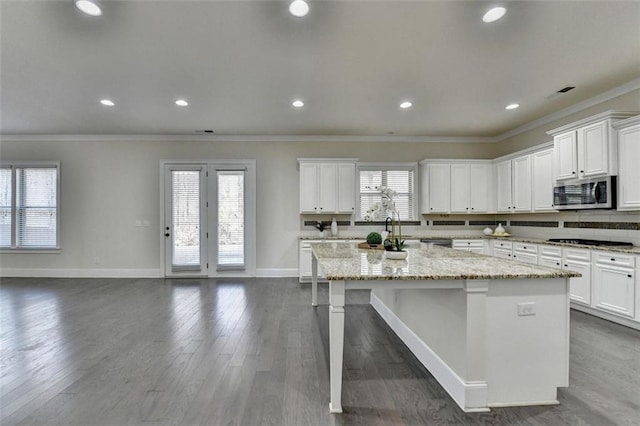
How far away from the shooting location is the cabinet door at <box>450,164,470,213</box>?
5.79m

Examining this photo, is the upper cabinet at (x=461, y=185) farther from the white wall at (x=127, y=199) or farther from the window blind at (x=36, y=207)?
the window blind at (x=36, y=207)

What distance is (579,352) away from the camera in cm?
265

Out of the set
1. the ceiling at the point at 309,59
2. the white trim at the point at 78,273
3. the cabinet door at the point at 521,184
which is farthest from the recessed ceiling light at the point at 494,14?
the white trim at the point at 78,273

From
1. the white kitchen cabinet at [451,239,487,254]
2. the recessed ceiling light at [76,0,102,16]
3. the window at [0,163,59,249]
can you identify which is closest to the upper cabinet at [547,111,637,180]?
the white kitchen cabinet at [451,239,487,254]

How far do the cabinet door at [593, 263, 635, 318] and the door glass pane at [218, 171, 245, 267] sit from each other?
5336mm

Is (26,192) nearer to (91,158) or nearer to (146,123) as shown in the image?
(91,158)

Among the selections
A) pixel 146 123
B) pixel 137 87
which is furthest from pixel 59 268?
pixel 137 87

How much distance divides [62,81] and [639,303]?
689 centimetres

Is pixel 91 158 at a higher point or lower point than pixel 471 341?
higher

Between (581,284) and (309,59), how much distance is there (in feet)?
13.8

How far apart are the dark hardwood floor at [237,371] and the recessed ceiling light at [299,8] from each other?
2.79 metres

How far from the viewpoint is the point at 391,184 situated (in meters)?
6.07

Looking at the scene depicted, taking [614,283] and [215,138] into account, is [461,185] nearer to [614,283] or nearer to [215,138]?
[614,283]

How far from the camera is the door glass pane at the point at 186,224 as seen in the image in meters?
5.87
